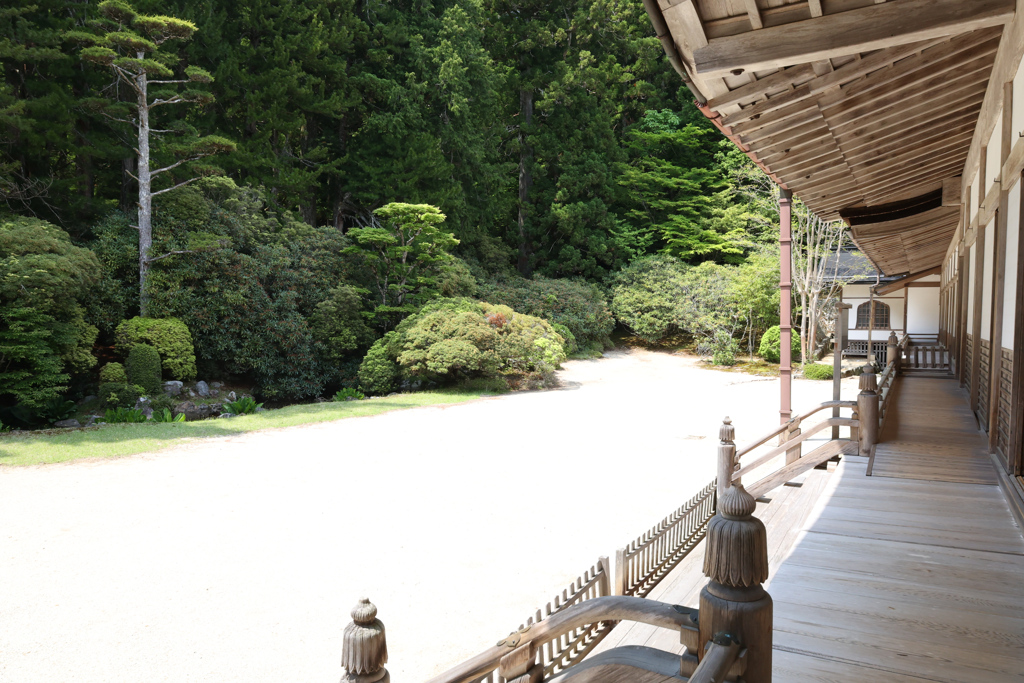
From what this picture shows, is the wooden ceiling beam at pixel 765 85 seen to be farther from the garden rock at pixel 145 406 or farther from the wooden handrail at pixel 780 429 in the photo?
the garden rock at pixel 145 406

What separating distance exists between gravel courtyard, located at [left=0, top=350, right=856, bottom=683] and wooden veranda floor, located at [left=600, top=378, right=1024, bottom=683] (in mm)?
1785

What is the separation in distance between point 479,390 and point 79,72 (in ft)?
43.3

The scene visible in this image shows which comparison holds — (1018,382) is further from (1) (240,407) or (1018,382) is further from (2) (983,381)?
(1) (240,407)

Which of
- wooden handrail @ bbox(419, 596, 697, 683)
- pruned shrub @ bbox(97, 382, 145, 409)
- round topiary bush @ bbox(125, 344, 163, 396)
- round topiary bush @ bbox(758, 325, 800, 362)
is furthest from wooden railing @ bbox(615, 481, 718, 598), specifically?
round topiary bush @ bbox(758, 325, 800, 362)

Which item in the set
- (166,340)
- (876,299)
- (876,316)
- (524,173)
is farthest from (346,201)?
(876,316)

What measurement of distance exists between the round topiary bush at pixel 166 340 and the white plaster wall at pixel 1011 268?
573 inches

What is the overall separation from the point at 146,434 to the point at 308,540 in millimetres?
6095

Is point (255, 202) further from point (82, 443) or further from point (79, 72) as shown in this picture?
point (82, 443)

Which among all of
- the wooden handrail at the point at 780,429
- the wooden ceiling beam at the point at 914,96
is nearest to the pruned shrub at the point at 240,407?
the wooden handrail at the point at 780,429

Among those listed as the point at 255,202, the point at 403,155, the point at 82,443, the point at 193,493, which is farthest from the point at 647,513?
the point at 403,155

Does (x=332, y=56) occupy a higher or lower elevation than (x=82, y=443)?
higher

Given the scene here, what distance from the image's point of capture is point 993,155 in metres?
5.38

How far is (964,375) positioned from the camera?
9570 millimetres

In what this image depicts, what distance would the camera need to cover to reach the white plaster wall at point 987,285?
18.7 ft
